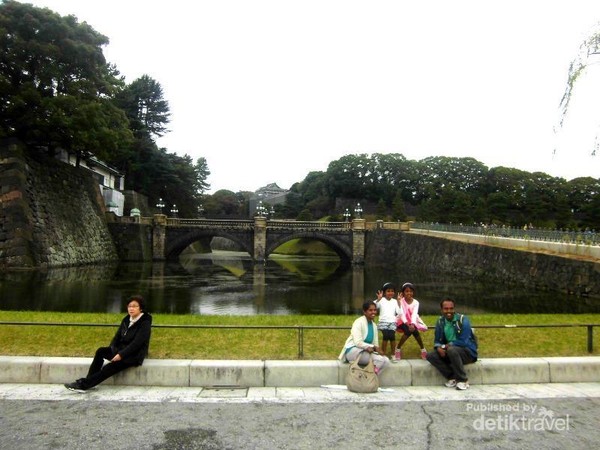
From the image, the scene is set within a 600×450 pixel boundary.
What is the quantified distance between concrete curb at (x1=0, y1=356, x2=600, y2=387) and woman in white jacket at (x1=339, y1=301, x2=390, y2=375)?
0.93 ft

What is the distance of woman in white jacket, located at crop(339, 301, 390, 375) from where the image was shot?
7508mm

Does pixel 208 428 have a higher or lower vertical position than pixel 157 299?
higher

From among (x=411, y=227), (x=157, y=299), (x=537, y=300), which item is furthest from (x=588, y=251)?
(x=411, y=227)

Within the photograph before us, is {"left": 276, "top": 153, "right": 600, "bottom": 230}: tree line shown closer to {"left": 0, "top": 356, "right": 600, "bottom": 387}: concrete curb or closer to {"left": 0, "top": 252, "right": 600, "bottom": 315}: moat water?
{"left": 0, "top": 252, "right": 600, "bottom": 315}: moat water

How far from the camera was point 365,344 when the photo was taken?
7539 millimetres

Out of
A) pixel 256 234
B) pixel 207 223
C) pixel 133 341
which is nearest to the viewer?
pixel 133 341

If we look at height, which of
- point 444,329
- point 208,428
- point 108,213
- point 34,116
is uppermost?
point 34,116

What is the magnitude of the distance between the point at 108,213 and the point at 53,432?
54.4m

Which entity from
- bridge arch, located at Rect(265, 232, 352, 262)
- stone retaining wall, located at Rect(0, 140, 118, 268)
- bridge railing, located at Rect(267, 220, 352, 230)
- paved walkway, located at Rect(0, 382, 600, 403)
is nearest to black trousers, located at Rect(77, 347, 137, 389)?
paved walkway, located at Rect(0, 382, 600, 403)

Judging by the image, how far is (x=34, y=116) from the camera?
35.0 m

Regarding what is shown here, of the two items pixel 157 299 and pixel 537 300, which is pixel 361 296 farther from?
pixel 157 299

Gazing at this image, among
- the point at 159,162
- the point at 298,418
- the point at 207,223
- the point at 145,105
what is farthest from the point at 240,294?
the point at 145,105

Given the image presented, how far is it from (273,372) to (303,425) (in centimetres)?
183

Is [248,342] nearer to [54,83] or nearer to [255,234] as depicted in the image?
[54,83]
